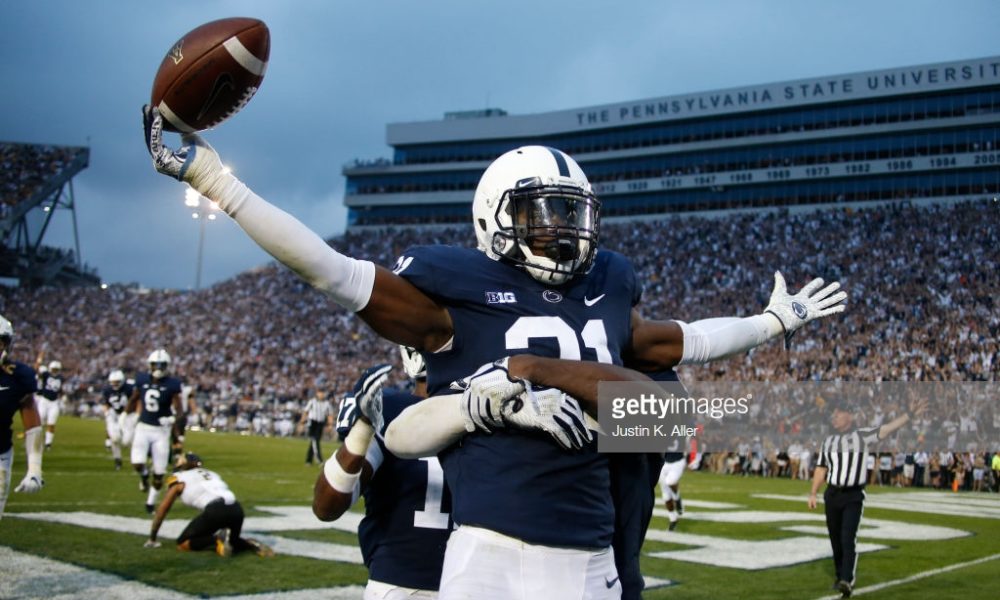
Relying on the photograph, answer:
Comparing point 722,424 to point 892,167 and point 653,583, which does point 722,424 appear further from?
point 892,167

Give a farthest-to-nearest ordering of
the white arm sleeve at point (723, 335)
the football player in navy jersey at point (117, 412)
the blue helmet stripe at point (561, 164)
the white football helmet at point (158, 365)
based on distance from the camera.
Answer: the football player in navy jersey at point (117, 412) < the white football helmet at point (158, 365) < the white arm sleeve at point (723, 335) < the blue helmet stripe at point (561, 164)

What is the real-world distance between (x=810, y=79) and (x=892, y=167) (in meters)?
5.78

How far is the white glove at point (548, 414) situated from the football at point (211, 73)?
131 centimetres

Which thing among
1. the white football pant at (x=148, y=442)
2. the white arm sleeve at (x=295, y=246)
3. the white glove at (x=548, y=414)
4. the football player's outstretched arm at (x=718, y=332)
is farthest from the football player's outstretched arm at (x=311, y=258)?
the white football pant at (x=148, y=442)

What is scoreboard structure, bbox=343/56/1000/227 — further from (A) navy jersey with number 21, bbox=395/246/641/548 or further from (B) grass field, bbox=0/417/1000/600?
(A) navy jersey with number 21, bbox=395/246/641/548

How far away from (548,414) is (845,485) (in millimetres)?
6165

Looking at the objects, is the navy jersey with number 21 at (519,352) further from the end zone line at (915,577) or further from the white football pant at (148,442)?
the white football pant at (148,442)

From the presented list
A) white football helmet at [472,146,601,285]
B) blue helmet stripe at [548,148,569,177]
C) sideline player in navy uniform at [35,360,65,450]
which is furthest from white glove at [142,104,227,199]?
sideline player in navy uniform at [35,360,65,450]

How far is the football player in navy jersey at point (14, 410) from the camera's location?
6.28m

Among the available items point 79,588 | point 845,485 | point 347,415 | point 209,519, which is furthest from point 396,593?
point 845,485

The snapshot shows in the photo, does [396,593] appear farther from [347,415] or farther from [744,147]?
[744,147]

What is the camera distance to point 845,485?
25.5 feet

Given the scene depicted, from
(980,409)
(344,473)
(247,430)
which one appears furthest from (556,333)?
(247,430)

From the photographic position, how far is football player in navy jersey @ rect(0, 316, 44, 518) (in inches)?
247
